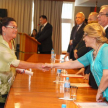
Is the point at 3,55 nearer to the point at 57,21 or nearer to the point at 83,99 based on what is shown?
the point at 83,99

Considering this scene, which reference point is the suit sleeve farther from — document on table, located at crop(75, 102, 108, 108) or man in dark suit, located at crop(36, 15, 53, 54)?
document on table, located at crop(75, 102, 108, 108)

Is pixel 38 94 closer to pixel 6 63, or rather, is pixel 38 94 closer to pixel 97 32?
pixel 6 63

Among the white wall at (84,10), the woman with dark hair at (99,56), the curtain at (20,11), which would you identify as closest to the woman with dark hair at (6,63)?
the woman with dark hair at (99,56)

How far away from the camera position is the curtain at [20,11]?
39.5ft

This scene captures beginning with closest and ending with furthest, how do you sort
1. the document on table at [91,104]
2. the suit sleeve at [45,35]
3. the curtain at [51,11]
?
the document on table at [91,104] → the suit sleeve at [45,35] → the curtain at [51,11]

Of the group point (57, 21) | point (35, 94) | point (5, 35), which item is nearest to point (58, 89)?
point (35, 94)

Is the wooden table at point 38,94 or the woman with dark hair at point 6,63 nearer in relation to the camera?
the wooden table at point 38,94

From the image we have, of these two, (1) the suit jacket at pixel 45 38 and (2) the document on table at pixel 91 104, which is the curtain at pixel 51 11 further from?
(2) the document on table at pixel 91 104

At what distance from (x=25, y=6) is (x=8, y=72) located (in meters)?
9.76

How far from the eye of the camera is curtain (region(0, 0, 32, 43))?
12055 mm

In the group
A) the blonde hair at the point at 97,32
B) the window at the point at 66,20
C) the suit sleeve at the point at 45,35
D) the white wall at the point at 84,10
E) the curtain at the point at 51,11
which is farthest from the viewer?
the window at the point at 66,20

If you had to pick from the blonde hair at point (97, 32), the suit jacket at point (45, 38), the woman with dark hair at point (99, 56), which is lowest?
the suit jacket at point (45, 38)

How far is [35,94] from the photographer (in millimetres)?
2385

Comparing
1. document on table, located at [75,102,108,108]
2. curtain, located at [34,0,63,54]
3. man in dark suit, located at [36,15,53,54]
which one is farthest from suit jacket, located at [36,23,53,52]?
document on table, located at [75,102,108,108]
